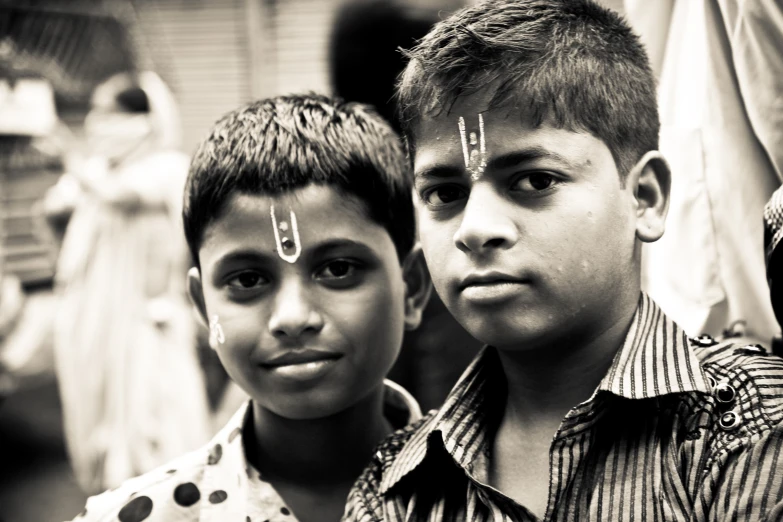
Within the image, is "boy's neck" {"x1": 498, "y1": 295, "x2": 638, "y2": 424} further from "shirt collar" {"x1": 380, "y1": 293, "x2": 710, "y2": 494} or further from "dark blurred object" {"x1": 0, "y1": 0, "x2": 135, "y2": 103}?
"dark blurred object" {"x1": 0, "y1": 0, "x2": 135, "y2": 103}

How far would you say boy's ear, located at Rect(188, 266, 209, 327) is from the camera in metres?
1.90

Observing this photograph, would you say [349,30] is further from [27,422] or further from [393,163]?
[27,422]

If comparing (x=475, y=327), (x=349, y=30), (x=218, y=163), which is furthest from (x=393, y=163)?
(x=349, y=30)

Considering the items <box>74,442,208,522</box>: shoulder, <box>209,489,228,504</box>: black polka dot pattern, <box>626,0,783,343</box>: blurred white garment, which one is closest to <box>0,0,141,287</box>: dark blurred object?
<box>74,442,208,522</box>: shoulder

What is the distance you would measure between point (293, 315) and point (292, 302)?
3 centimetres

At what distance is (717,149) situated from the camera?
1.76 m

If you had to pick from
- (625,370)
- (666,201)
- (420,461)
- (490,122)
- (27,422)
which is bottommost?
(27,422)

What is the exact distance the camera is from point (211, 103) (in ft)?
18.6

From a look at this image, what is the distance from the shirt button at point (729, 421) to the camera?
121 centimetres

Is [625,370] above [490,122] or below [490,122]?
below

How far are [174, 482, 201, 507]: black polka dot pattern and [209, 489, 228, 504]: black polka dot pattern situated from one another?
0.08 feet

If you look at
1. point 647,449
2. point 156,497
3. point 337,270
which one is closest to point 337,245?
A: point 337,270

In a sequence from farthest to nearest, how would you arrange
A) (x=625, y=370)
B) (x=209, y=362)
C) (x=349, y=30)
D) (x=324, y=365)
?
(x=209, y=362) < (x=349, y=30) < (x=324, y=365) < (x=625, y=370)

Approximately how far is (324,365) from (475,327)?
0.40 m
